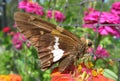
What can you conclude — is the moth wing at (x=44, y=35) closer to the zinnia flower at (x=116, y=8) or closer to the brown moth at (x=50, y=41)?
the brown moth at (x=50, y=41)

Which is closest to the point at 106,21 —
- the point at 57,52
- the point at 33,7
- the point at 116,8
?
the point at 116,8

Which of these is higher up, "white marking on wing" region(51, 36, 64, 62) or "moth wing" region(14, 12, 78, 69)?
"moth wing" region(14, 12, 78, 69)

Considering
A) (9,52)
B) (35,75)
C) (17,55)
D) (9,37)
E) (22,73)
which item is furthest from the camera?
(9,37)

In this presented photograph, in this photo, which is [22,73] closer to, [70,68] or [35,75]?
[35,75]

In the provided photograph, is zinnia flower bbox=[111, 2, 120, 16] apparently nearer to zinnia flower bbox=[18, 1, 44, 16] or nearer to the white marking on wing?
the white marking on wing

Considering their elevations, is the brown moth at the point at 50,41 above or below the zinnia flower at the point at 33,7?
above

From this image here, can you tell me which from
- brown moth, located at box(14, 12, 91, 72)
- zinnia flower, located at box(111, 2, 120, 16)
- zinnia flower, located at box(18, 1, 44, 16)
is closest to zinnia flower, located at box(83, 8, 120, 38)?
zinnia flower, located at box(111, 2, 120, 16)

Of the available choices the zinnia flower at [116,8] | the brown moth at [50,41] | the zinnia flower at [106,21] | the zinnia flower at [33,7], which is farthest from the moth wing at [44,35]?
the zinnia flower at [33,7]

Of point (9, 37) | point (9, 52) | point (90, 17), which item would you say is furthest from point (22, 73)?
point (9, 37)
